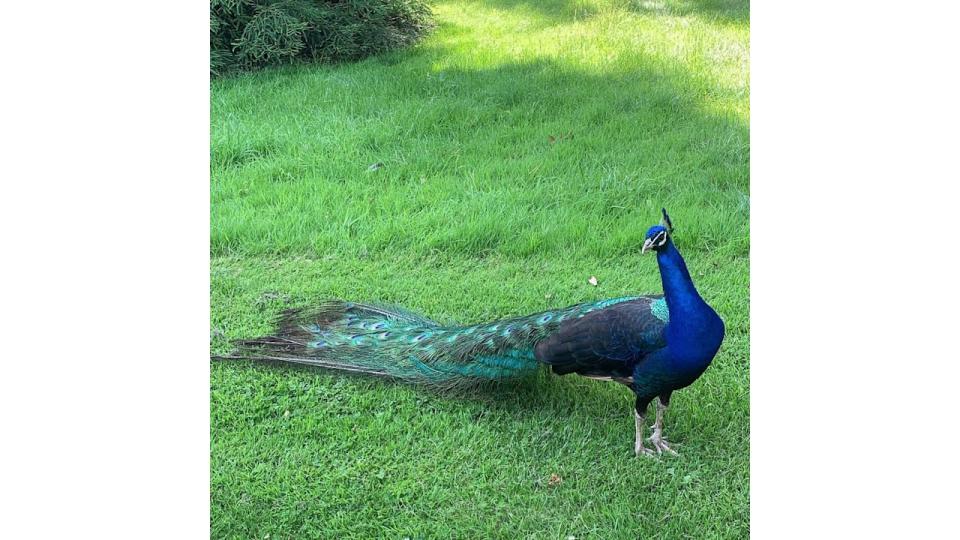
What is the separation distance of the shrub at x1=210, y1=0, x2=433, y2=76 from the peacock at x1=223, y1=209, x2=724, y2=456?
934 millimetres

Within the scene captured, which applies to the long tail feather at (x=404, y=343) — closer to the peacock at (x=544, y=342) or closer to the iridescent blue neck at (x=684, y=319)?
the peacock at (x=544, y=342)

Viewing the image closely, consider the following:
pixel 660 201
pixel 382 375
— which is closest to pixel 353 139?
pixel 382 375

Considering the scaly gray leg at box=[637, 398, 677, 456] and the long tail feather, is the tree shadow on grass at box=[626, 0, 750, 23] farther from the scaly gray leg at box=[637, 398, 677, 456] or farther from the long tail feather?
the scaly gray leg at box=[637, 398, 677, 456]

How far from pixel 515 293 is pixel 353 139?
2.64 ft

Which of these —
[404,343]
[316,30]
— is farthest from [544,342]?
[316,30]

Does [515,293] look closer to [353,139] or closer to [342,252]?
[342,252]

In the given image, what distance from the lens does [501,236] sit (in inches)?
116

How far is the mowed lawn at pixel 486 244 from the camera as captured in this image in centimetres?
251

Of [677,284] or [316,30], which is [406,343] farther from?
[316,30]

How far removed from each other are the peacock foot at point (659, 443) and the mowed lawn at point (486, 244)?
44 mm

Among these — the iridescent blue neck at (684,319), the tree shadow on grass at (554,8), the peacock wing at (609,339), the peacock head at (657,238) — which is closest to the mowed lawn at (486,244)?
the tree shadow on grass at (554,8)

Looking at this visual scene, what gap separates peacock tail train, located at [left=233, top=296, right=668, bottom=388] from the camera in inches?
104

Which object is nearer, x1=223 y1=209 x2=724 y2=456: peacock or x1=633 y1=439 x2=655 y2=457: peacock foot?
x1=223 y1=209 x2=724 y2=456: peacock

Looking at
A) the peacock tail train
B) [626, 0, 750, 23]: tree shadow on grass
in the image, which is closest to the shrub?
[626, 0, 750, 23]: tree shadow on grass
